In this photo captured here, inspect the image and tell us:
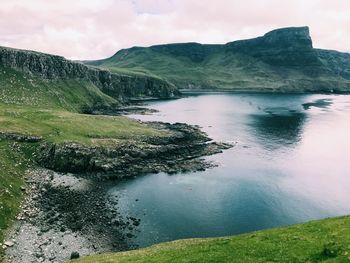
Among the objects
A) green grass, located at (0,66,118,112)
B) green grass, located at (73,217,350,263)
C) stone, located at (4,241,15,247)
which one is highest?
green grass, located at (0,66,118,112)

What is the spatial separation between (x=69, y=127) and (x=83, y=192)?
3989 centimetres

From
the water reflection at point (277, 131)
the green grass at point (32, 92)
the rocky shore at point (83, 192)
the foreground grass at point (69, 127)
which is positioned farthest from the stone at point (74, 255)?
the green grass at point (32, 92)

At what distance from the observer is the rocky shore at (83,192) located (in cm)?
5922

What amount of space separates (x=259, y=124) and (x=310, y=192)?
98.3 m

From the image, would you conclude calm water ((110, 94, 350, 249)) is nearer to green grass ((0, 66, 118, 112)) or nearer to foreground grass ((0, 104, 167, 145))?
foreground grass ((0, 104, 167, 145))

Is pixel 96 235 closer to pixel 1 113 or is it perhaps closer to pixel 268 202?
pixel 268 202

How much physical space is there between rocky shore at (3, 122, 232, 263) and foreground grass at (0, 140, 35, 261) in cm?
175

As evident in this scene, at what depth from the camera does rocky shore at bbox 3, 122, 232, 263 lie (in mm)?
59216

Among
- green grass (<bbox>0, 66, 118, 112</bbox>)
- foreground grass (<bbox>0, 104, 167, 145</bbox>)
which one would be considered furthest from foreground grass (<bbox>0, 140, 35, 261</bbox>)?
green grass (<bbox>0, 66, 118, 112</bbox>)

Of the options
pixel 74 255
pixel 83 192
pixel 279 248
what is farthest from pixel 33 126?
pixel 279 248

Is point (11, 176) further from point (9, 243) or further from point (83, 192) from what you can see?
point (9, 243)

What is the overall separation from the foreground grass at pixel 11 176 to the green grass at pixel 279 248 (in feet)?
88.0

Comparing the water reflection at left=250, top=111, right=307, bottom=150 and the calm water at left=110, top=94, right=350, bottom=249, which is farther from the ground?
the water reflection at left=250, top=111, right=307, bottom=150

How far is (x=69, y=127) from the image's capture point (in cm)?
11731
